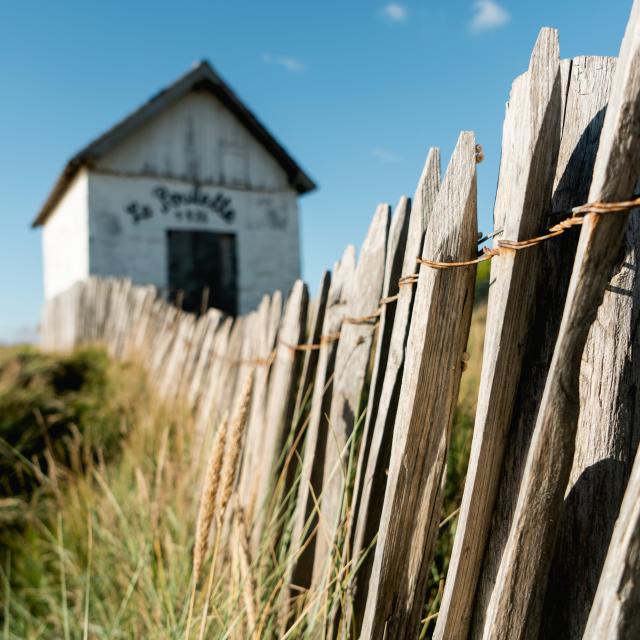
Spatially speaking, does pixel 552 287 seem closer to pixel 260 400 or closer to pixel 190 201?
pixel 260 400

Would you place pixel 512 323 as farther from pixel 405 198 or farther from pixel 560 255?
pixel 405 198

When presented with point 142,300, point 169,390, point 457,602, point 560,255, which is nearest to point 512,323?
point 560,255

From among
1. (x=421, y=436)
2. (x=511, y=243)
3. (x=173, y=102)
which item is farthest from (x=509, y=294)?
(x=173, y=102)

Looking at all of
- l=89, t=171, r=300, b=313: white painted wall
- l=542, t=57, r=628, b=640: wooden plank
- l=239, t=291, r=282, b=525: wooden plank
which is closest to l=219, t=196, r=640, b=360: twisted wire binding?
l=542, t=57, r=628, b=640: wooden plank

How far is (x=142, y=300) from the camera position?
714 cm

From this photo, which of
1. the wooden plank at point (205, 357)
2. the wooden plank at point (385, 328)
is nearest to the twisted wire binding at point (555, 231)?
the wooden plank at point (385, 328)

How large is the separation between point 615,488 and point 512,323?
38 centimetres

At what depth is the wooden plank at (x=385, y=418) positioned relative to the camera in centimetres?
170

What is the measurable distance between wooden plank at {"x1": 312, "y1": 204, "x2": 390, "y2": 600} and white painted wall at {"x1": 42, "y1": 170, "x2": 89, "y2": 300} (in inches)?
403

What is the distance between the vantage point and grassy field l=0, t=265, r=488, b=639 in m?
2.07

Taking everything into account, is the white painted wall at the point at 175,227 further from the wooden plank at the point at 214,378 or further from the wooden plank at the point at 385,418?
the wooden plank at the point at 385,418

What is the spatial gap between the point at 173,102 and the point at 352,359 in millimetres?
11598

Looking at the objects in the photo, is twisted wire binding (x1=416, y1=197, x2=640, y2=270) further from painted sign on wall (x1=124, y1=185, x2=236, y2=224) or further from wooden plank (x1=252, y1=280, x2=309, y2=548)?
painted sign on wall (x1=124, y1=185, x2=236, y2=224)

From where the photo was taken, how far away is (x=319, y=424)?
2352 mm
